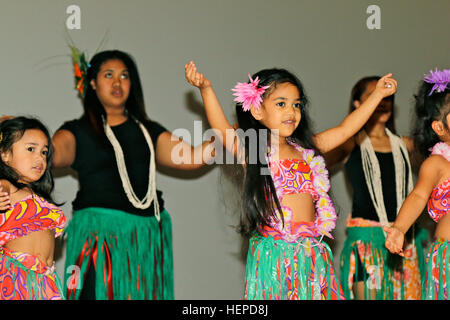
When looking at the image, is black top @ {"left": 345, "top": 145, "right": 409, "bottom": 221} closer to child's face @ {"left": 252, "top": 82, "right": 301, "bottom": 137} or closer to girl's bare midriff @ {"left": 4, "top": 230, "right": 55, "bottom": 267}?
child's face @ {"left": 252, "top": 82, "right": 301, "bottom": 137}

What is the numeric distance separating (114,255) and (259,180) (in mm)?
820

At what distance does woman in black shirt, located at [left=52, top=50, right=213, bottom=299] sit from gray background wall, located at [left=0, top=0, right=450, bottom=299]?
0.78ft

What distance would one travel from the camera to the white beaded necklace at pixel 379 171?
327 centimetres

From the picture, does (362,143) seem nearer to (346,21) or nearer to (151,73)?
(346,21)

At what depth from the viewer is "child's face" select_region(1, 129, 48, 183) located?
2551mm

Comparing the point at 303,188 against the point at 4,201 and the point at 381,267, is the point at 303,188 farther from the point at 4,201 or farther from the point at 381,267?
the point at 4,201

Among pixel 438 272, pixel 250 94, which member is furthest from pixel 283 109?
pixel 438 272

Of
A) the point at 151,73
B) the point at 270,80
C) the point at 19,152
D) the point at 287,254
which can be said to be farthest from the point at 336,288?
the point at 151,73

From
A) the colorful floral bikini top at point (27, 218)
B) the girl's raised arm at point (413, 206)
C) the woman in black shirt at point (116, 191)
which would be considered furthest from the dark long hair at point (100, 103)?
the girl's raised arm at point (413, 206)

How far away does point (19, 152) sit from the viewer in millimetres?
2555

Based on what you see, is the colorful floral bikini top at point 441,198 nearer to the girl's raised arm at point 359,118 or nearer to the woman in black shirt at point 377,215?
the girl's raised arm at point 359,118

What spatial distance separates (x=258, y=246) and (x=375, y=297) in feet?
3.22

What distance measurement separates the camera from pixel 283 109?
102 inches

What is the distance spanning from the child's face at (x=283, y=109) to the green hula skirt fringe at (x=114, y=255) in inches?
32.1
